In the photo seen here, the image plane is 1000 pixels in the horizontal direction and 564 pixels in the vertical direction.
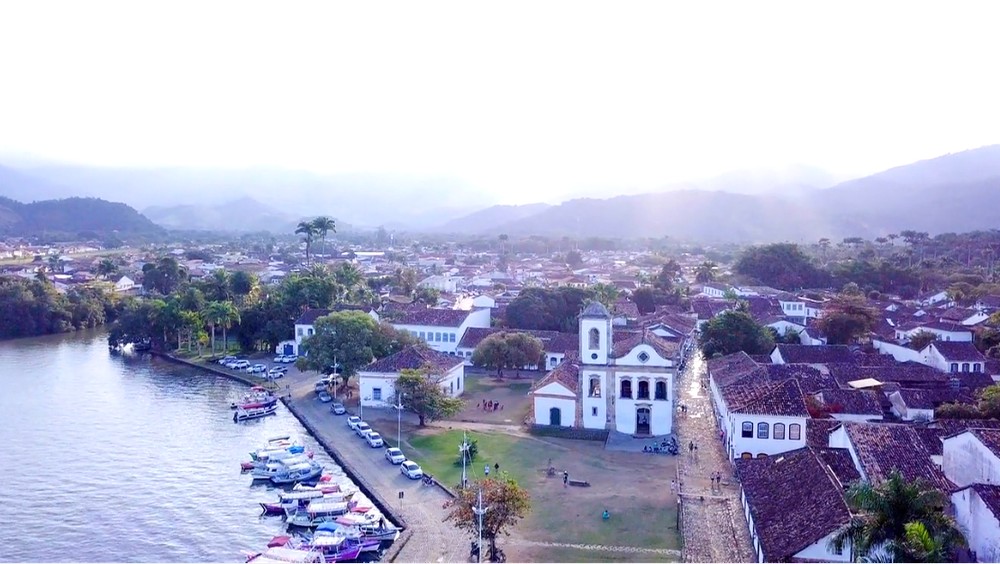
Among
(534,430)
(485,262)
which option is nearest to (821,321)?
(534,430)

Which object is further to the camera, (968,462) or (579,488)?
(579,488)

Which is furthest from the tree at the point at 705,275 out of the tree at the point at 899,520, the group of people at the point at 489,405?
the tree at the point at 899,520

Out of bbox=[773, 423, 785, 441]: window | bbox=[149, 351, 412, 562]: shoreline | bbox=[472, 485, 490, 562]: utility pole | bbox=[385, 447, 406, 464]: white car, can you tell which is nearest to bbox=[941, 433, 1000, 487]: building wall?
bbox=[773, 423, 785, 441]: window

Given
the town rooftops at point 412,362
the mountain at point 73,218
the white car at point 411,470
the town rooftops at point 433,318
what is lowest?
the white car at point 411,470

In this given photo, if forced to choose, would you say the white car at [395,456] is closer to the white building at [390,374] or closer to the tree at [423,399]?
the tree at [423,399]

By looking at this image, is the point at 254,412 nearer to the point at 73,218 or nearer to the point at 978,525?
the point at 978,525

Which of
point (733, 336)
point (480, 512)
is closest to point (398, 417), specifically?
point (480, 512)
